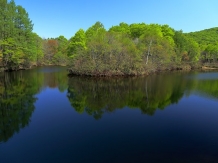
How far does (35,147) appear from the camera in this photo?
324 inches

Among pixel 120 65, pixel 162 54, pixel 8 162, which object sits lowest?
pixel 8 162

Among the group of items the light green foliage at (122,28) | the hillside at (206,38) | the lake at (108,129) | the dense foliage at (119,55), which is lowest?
the lake at (108,129)

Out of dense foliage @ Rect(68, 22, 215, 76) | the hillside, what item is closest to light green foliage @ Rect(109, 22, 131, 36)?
dense foliage @ Rect(68, 22, 215, 76)

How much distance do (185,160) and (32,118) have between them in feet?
32.0

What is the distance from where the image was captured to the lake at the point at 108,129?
7.55 m

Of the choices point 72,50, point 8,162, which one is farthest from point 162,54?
point 8,162

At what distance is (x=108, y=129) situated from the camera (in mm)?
10211

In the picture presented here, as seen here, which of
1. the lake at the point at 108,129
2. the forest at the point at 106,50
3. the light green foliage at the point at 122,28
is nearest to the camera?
the lake at the point at 108,129

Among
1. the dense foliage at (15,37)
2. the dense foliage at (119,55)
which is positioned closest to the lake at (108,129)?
the dense foliage at (119,55)

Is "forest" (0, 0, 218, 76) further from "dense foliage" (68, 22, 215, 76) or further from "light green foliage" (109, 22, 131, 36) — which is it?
"light green foliage" (109, 22, 131, 36)

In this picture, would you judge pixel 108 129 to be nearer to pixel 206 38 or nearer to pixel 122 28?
pixel 122 28

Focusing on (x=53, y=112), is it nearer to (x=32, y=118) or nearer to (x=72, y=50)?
(x=32, y=118)

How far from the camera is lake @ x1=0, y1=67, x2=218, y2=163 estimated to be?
7.55 metres

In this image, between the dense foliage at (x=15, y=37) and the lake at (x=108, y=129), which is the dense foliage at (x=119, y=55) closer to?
the dense foliage at (x=15, y=37)
